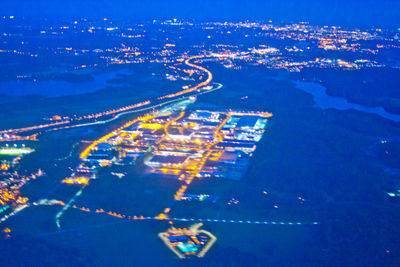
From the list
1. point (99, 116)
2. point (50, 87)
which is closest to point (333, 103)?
point (99, 116)

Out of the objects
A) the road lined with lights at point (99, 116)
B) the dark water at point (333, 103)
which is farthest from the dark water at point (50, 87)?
the dark water at point (333, 103)

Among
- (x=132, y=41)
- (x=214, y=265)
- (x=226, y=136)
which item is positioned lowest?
(x=214, y=265)

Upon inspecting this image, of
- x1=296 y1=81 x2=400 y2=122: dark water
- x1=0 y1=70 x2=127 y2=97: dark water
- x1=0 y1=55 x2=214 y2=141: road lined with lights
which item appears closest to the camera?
x1=0 y1=55 x2=214 y2=141: road lined with lights

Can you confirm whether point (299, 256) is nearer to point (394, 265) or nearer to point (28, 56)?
point (394, 265)

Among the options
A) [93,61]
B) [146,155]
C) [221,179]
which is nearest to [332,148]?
[221,179]

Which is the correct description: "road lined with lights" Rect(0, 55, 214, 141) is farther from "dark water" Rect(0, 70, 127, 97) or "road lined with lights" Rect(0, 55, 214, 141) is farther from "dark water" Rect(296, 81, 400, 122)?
"dark water" Rect(296, 81, 400, 122)

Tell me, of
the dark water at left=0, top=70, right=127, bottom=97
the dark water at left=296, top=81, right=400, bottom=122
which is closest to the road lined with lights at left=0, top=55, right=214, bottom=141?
the dark water at left=0, top=70, right=127, bottom=97
